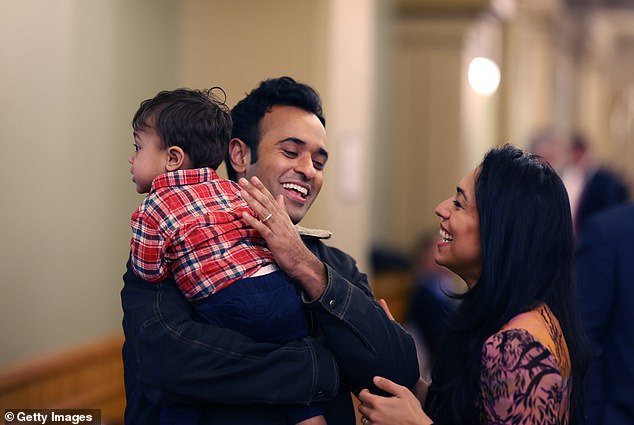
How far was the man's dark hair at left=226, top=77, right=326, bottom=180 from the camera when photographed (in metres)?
2.48

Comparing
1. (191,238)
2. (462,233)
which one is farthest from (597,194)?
(191,238)

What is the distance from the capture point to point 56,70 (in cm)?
387

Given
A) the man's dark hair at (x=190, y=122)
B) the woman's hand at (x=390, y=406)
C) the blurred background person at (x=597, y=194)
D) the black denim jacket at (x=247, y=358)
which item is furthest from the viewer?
the blurred background person at (x=597, y=194)

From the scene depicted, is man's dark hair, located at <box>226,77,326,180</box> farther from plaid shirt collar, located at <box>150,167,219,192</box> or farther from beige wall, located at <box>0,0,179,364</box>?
beige wall, located at <box>0,0,179,364</box>

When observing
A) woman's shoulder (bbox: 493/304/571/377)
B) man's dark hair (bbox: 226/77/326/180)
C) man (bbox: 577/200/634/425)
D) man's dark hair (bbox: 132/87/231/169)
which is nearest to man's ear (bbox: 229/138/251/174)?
man's dark hair (bbox: 226/77/326/180)

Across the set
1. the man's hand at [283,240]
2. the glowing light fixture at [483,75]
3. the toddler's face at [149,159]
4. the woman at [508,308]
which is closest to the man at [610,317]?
the woman at [508,308]

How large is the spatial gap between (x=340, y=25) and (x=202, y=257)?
3.80 m

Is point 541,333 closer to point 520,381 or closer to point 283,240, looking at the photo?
point 520,381

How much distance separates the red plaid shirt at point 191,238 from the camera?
6.88 feet

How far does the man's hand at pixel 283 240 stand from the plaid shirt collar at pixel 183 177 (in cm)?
8

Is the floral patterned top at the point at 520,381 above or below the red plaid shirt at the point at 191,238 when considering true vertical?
below

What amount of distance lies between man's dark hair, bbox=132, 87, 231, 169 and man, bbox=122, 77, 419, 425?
105 mm

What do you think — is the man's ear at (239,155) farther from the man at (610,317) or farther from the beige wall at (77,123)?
the man at (610,317)

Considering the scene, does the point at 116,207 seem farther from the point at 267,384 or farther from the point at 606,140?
the point at 606,140
